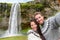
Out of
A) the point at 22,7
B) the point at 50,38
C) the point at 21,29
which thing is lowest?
the point at 50,38

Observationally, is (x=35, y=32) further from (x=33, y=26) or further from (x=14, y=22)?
(x=14, y=22)

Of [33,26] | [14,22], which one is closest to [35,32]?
[33,26]

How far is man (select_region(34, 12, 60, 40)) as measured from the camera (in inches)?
58.4

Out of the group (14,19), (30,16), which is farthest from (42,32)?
(14,19)

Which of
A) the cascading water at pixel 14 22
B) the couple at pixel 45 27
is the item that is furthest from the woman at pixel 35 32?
the cascading water at pixel 14 22

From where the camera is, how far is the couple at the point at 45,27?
148 centimetres

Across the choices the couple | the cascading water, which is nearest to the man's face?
the couple

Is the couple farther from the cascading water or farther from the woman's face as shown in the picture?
the cascading water

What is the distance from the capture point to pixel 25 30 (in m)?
1.48

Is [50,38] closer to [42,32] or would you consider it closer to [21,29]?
[42,32]

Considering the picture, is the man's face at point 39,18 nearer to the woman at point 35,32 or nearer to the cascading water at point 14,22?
the woman at point 35,32

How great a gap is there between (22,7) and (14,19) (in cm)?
15

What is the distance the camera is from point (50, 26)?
1.49 meters

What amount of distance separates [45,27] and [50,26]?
51mm
